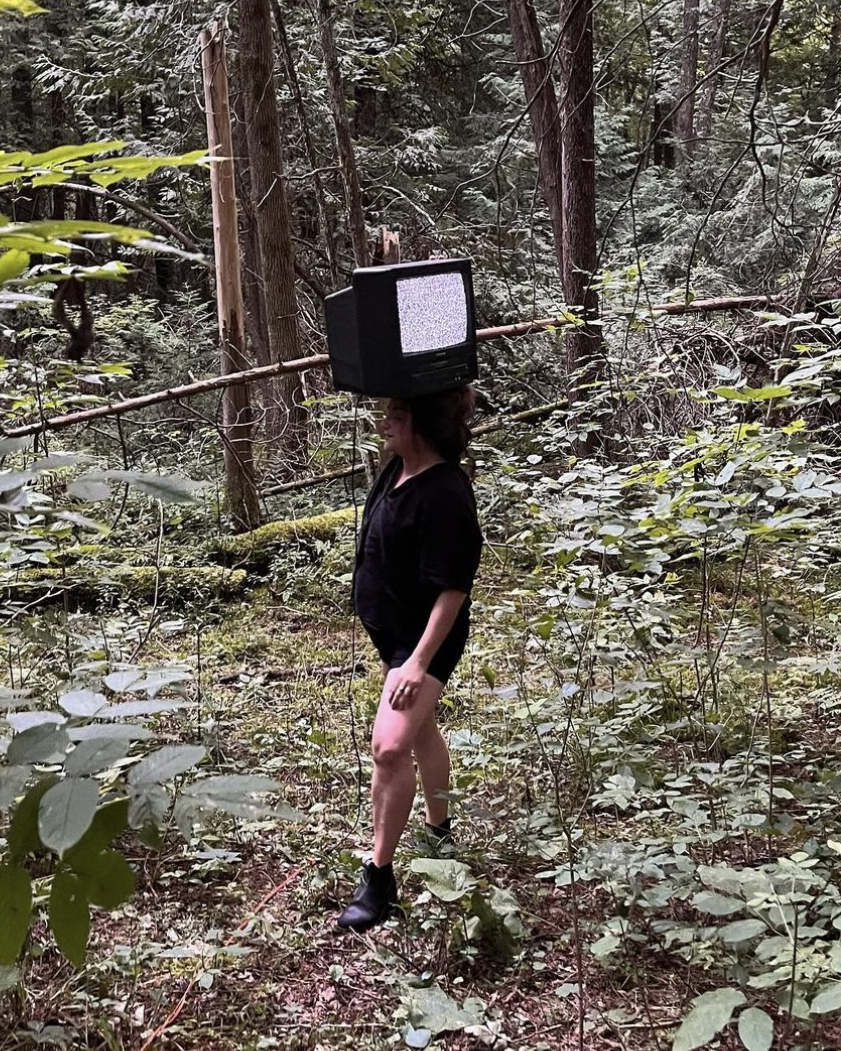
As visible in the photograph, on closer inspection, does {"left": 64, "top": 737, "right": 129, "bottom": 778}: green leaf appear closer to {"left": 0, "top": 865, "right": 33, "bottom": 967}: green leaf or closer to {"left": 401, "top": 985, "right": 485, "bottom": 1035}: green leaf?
{"left": 0, "top": 865, "right": 33, "bottom": 967}: green leaf

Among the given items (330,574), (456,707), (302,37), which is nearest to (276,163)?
(302,37)

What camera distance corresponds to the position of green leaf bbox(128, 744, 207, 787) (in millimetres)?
1170

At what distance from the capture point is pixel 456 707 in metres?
4.38

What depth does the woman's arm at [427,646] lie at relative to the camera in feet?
8.95

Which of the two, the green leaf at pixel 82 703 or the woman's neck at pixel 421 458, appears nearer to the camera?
the green leaf at pixel 82 703

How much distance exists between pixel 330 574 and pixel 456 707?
2.15m

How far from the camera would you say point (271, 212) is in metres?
8.55

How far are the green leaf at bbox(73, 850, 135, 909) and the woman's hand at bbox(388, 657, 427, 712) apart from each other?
1.64 metres

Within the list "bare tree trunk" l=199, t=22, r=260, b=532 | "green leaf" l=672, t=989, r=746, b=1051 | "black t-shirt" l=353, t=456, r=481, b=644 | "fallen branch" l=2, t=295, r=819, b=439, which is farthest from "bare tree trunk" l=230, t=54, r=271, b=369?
"green leaf" l=672, t=989, r=746, b=1051

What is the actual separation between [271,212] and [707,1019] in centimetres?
812

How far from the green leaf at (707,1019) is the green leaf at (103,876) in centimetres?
117

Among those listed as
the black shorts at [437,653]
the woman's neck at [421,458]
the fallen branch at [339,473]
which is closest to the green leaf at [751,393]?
the woman's neck at [421,458]

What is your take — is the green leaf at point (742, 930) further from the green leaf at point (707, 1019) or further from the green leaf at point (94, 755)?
the green leaf at point (94, 755)

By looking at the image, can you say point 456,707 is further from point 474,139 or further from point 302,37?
point 474,139
